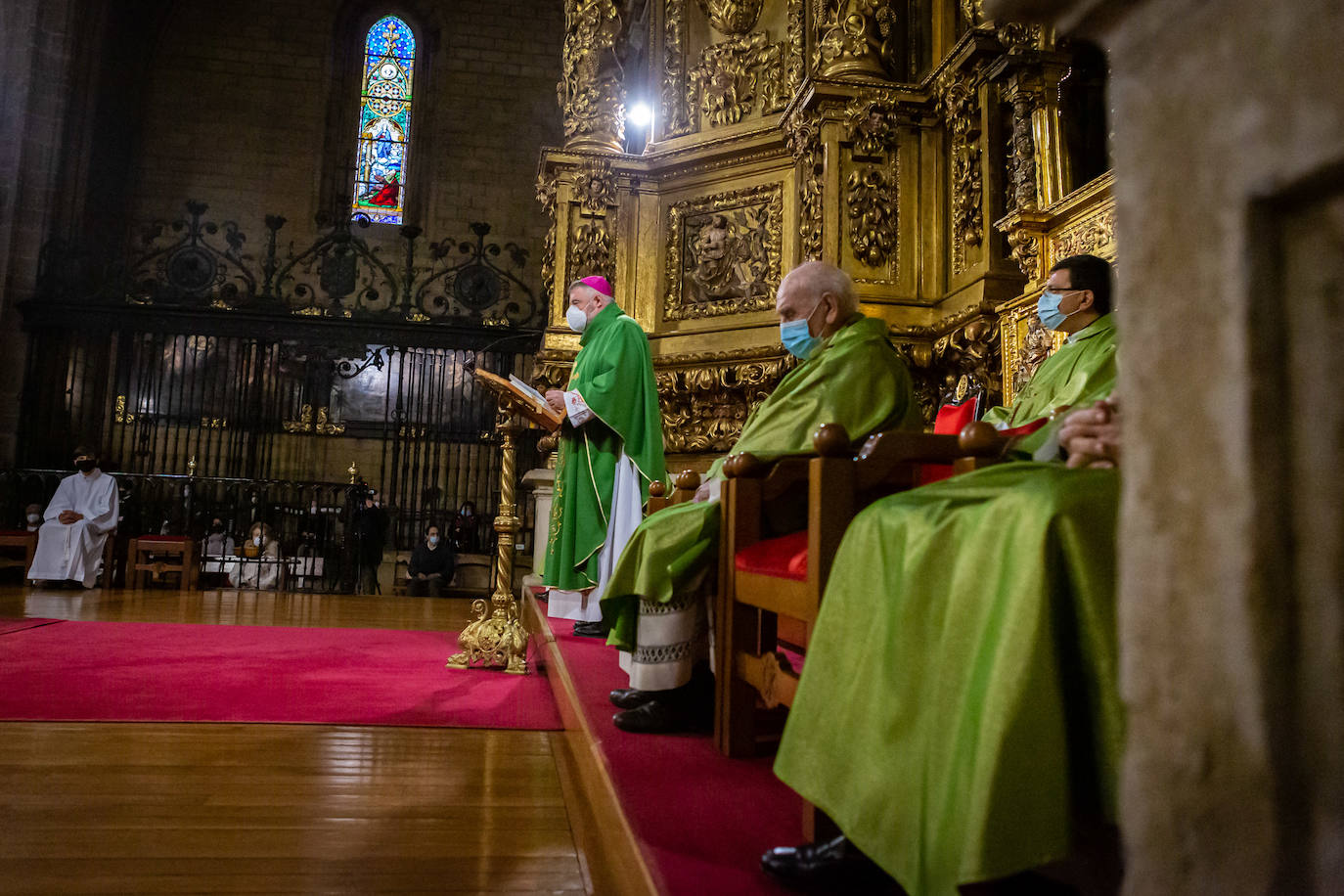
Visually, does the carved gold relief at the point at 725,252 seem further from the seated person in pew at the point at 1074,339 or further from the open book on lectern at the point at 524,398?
the seated person in pew at the point at 1074,339

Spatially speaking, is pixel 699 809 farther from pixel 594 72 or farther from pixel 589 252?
pixel 594 72

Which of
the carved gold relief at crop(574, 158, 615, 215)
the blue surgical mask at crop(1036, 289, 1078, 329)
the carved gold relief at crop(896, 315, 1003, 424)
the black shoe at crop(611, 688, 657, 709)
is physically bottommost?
the black shoe at crop(611, 688, 657, 709)

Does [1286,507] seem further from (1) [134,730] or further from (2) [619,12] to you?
(2) [619,12]

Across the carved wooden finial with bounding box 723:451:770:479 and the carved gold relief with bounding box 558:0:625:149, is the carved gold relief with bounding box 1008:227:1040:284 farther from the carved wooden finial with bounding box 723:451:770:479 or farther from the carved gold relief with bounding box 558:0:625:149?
the carved gold relief with bounding box 558:0:625:149

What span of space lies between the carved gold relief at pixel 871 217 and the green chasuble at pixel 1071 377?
2250 mm

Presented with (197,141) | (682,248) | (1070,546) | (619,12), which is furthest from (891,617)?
(197,141)

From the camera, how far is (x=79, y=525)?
8883 millimetres

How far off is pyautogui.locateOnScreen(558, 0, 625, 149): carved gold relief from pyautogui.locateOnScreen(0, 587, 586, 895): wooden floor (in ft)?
16.0

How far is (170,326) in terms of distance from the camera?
1081cm

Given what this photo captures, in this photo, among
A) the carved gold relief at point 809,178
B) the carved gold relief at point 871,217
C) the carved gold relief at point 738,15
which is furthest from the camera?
the carved gold relief at point 738,15

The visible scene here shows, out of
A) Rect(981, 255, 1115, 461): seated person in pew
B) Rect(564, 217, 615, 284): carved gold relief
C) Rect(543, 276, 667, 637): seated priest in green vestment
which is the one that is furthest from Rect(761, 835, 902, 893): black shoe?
Rect(564, 217, 615, 284): carved gold relief

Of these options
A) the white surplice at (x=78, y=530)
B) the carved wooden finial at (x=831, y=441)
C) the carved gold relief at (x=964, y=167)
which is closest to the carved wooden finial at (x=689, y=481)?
the carved wooden finial at (x=831, y=441)

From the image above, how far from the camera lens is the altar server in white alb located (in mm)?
8648

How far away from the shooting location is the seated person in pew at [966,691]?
2.88 feet
